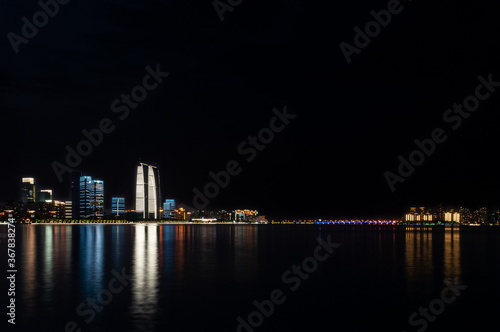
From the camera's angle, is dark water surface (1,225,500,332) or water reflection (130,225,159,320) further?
water reflection (130,225,159,320)

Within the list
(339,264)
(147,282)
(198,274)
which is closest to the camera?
(147,282)

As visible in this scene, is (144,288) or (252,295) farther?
(144,288)

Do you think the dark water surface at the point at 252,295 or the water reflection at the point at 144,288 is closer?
the dark water surface at the point at 252,295

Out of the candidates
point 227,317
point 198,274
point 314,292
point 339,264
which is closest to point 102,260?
point 198,274

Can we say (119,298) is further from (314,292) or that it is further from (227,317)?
(314,292)

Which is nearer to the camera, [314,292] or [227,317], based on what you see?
[227,317]

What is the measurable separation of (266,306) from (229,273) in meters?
17.5

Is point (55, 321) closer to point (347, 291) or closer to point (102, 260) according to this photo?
point (347, 291)

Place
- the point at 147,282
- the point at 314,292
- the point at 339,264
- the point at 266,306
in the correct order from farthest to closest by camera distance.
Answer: the point at 339,264 → the point at 147,282 → the point at 314,292 → the point at 266,306

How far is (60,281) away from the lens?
43031 mm

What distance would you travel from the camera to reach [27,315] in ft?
95.8

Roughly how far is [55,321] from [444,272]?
123ft

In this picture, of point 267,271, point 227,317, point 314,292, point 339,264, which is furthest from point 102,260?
point 227,317

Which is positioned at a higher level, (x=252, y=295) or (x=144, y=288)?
(x=252, y=295)
